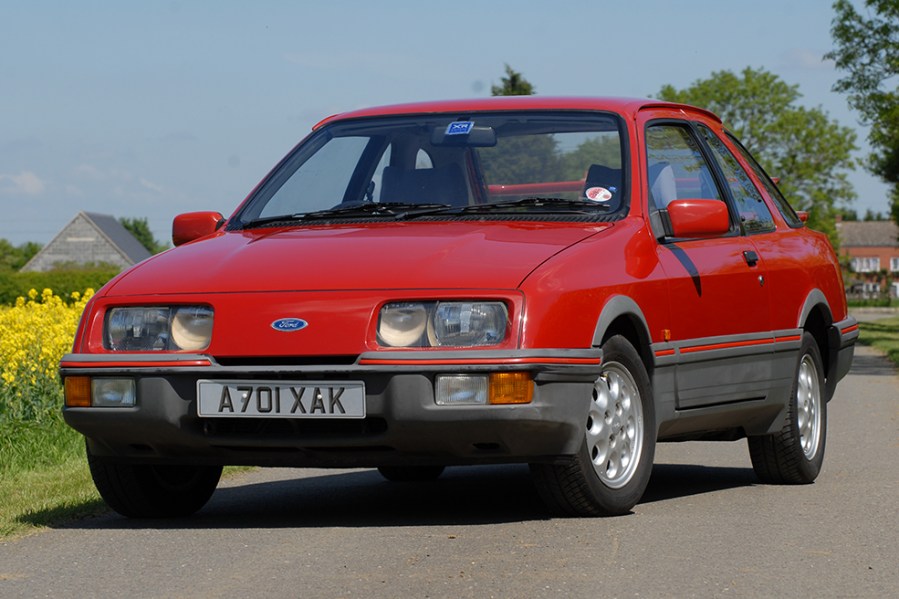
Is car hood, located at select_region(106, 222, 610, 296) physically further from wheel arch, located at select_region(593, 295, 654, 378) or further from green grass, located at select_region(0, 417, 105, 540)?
green grass, located at select_region(0, 417, 105, 540)

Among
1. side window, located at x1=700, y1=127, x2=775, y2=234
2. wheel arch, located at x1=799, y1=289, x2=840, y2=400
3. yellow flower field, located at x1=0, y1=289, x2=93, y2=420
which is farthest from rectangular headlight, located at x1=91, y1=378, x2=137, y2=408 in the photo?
yellow flower field, located at x1=0, y1=289, x2=93, y2=420

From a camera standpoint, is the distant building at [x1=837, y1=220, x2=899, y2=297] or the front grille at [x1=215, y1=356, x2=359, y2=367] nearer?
the front grille at [x1=215, y1=356, x2=359, y2=367]

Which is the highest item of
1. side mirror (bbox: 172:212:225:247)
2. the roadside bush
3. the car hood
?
side mirror (bbox: 172:212:225:247)

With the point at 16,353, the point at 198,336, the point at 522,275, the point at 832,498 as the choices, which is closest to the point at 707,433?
the point at 832,498

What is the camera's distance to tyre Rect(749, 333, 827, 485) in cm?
850

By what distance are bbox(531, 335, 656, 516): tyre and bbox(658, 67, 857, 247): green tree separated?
6895 centimetres

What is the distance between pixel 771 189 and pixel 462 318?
3.81m

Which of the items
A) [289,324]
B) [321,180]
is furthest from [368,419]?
[321,180]

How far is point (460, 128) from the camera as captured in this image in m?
7.98

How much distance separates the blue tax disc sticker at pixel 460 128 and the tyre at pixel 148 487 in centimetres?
191

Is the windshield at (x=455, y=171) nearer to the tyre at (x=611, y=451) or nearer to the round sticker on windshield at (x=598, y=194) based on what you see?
the round sticker on windshield at (x=598, y=194)

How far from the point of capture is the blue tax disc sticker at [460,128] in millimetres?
7965

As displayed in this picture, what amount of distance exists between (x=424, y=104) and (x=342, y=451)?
245cm

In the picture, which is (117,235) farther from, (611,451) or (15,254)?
(611,451)
